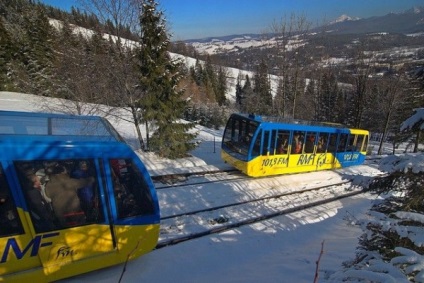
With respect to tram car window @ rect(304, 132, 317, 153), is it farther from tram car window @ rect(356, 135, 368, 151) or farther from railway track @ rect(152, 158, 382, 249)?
tram car window @ rect(356, 135, 368, 151)

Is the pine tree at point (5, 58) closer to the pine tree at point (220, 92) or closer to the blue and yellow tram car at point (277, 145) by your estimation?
the blue and yellow tram car at point (277, 145)

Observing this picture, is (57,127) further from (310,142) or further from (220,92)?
(220,92)

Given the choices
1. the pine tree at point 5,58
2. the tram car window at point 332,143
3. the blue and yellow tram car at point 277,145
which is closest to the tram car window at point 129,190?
the blue and yellow tram car at point 277,145

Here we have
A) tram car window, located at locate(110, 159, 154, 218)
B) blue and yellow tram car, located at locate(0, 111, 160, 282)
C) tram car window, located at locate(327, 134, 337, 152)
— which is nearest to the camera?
blue and yellow tram car, located at locate(0, 111, 160, 282)

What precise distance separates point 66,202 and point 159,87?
40.0ft

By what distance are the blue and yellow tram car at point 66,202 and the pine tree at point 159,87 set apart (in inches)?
408

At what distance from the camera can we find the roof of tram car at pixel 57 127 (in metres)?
5.84

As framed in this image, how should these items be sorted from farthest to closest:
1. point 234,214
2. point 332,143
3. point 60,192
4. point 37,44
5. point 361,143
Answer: point 37,44
point 361,143
point 332,143
point 234,214
point 60,192

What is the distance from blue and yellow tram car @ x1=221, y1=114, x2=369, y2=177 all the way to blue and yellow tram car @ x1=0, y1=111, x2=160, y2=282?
323 inches

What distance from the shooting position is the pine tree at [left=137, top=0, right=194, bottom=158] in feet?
53.0

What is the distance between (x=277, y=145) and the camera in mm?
14406

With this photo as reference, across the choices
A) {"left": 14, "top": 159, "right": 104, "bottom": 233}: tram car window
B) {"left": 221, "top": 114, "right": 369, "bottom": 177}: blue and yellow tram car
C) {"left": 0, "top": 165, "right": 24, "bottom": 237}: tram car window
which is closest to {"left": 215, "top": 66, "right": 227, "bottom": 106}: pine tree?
{"left": 221, "top": 114, "right": 369, "bottom": 177}: blue and yellow tram car

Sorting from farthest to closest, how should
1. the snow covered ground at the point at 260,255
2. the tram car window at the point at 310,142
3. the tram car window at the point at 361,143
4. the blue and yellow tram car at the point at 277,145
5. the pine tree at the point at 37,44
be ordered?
the pine tree at the point at 37,44 → the tram car window at the point at 361,143 → the tram car window at the point at 310,142 → the blue and yellow tram car at the point at 277,145 → the snow covered ground at the point at 260,255

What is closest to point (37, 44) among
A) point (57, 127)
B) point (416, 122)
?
point (57, 127)
